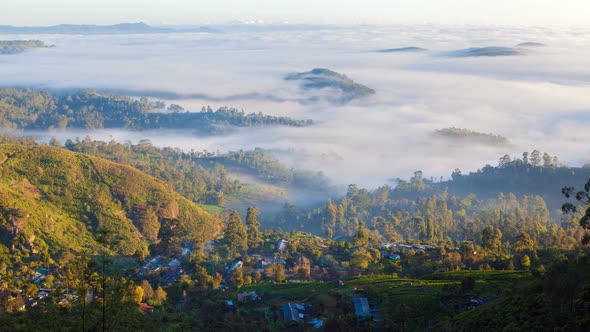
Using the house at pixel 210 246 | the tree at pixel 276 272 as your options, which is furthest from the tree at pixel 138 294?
the house at pixel 210 246

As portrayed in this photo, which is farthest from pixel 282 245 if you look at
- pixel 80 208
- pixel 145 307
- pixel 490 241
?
pixel 145 307

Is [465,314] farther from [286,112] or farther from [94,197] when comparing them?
[286,112]

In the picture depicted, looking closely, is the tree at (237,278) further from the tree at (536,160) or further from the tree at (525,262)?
the tree at (536,160)

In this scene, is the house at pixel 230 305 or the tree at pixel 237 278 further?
the tree at pixel 237 278

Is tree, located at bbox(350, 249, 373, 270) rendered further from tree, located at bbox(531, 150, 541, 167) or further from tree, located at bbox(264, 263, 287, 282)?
tree, located at bbox(531, 150, 541, 167)

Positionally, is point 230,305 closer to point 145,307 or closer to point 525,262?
point 145,307

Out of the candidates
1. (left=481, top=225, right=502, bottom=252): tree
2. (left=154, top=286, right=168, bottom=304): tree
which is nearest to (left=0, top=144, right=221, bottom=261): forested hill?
(left=154, top=286, right=168, bottom=304): tree
